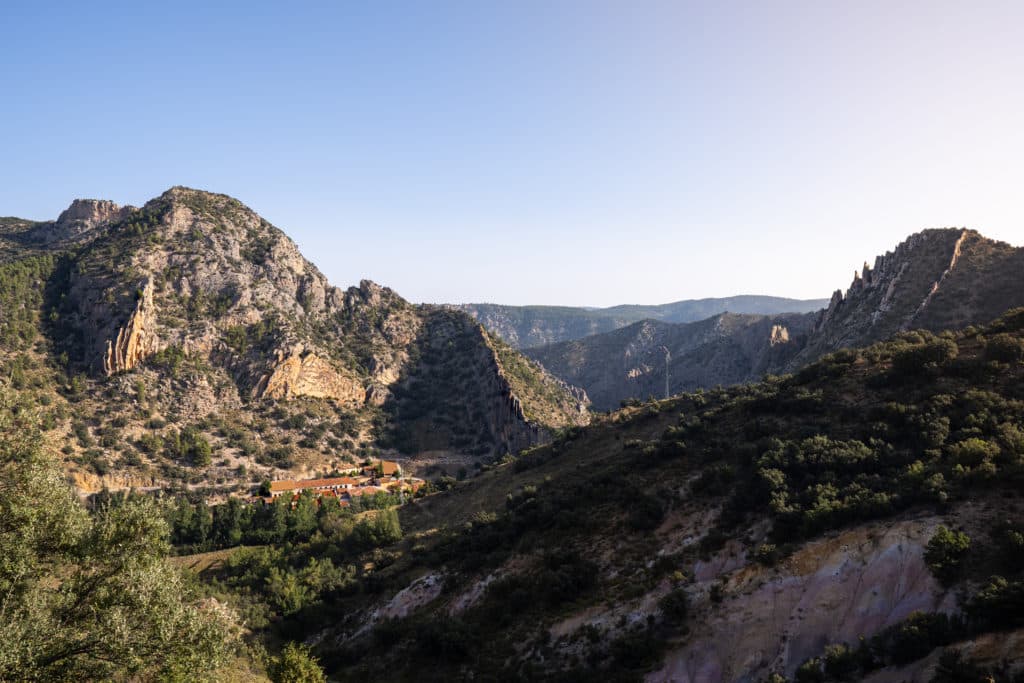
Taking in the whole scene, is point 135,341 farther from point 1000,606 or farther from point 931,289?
point 931,289

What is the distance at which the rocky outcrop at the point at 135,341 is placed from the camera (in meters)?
103

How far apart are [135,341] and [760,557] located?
119 m

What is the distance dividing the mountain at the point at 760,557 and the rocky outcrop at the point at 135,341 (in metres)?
74.8

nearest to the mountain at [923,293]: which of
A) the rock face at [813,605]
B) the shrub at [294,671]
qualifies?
the rock face at [813,605]

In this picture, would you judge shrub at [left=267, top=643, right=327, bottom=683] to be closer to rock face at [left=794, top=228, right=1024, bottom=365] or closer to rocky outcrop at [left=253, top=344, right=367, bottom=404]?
rock face at [left=794, top=228, right=1024, bottom=365]

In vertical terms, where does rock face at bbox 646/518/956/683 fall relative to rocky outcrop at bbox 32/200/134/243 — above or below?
below

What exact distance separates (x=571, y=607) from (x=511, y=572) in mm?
6503

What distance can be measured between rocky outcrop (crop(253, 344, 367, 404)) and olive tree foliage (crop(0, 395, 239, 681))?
10620cm

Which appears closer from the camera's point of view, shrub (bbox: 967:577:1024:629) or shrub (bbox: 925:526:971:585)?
shrub (bbox: 967:577:1024:629)

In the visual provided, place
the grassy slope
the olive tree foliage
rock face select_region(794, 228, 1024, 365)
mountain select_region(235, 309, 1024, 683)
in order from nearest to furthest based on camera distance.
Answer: the olive tree foliage, mountain select_region(235, 309, 1024, 683), the grassy slope, rock face select_region(794, 228, 1024, 365)

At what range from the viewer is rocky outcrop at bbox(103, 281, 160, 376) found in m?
103

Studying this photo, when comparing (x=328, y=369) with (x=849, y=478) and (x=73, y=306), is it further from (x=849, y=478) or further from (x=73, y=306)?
(x=849, y=478)

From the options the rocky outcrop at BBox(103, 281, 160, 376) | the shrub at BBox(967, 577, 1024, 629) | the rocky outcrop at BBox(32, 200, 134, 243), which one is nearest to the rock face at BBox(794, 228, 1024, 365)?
the shrub at BBox(967, 577, 1024, 629)

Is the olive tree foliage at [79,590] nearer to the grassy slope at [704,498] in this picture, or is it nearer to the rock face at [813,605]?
the grassy slope at [704,498]
